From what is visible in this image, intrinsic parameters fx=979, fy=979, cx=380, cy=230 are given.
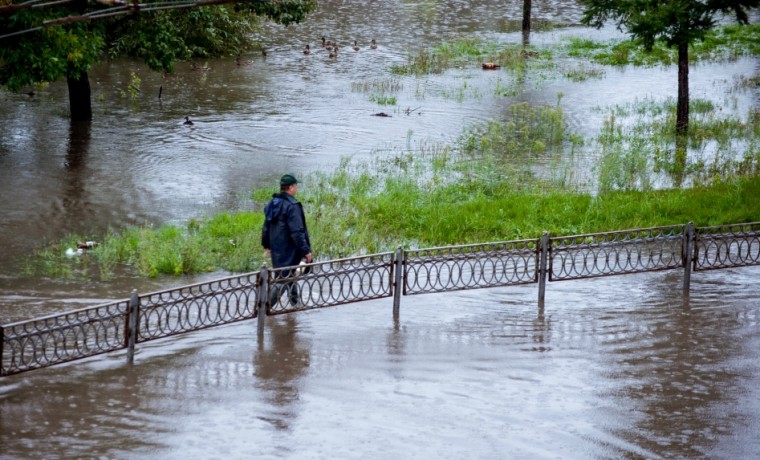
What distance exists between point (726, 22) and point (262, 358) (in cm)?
A: 3635

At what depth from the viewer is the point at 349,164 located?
62.5 feet

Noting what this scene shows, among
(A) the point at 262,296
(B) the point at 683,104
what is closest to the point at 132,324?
(A) the point at 262,296

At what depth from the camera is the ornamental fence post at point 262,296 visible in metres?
9.82

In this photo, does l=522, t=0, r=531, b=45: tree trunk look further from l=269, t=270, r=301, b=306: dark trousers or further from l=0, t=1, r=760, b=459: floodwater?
l=269, t=270, r=301, b=306: dark trousers

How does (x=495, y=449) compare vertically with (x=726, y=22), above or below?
below

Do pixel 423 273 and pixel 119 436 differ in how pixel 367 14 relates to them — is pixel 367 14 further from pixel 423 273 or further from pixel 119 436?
pixel 119 436

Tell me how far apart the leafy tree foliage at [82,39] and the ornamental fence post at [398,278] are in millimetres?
4234

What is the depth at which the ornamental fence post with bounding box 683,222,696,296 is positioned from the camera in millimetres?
11484

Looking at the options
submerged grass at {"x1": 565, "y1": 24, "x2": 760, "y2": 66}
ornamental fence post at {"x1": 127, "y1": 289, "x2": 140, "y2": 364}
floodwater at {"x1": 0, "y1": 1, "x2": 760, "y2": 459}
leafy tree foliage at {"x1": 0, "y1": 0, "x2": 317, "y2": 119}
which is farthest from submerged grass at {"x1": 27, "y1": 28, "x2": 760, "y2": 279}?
submerged grass at {"x1": 565, "y1": 24, "x2": 760, "y2": 66}

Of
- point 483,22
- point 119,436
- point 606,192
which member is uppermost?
point 483,22

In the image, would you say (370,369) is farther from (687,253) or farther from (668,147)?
(668,147)

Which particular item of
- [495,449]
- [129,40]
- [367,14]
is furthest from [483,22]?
[495,449]

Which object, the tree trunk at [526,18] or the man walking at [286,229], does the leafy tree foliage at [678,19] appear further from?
the tree trunk at [526,18]

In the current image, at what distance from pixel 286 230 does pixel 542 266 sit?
2.94 meters
